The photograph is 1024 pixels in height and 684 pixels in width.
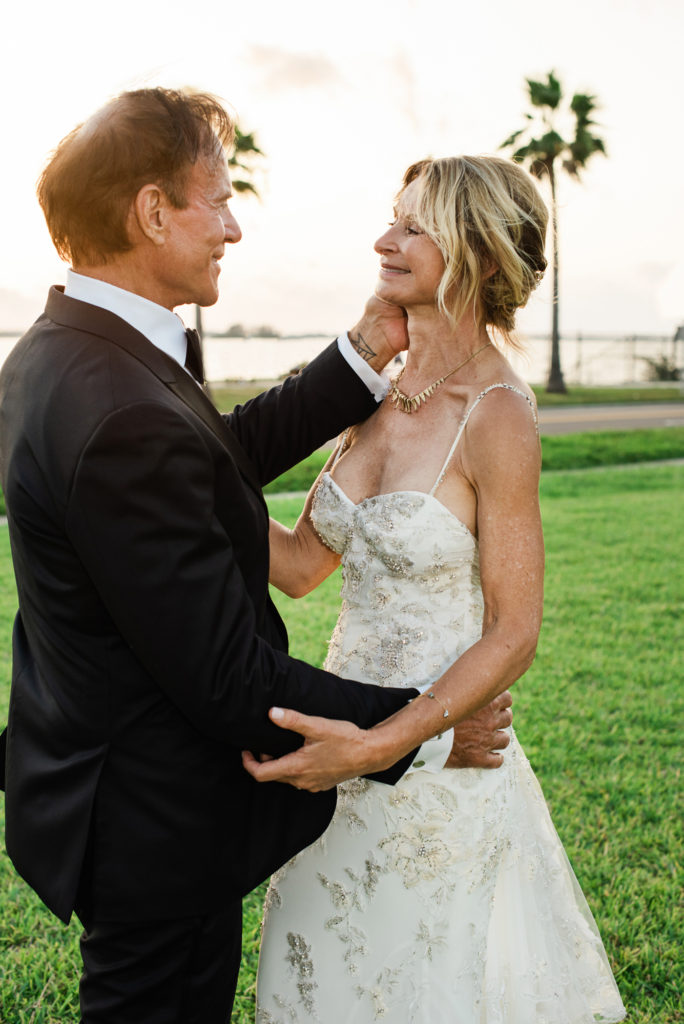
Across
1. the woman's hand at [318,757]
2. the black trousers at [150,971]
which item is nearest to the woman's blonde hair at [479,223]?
the woman's hand at [318,757]

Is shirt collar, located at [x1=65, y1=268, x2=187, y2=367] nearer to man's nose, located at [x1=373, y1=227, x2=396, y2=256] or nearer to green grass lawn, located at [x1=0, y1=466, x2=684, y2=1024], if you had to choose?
man's nose, located at [x1=373, y1=227, x2=396, y2=256]

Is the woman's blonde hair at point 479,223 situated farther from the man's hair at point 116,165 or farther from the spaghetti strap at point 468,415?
the man's hair at point 116,165

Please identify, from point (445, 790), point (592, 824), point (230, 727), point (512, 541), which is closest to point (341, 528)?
point (512, 541)

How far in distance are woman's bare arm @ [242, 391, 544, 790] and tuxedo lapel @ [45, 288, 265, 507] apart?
795 millimetres

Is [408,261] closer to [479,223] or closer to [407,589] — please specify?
[479,223]

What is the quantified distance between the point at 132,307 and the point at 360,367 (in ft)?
3.44

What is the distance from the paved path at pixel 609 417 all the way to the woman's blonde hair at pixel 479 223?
17793 mm

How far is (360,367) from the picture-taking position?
→ 114 inches

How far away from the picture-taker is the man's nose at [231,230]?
214 centimetres

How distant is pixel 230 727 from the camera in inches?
74.6

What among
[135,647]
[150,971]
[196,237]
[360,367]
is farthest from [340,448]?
[150,971]

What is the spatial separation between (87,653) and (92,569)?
0.81 ft

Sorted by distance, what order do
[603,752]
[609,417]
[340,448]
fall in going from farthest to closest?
[609,417], [603,752], [340,448]

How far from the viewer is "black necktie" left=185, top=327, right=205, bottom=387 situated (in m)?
2.16
